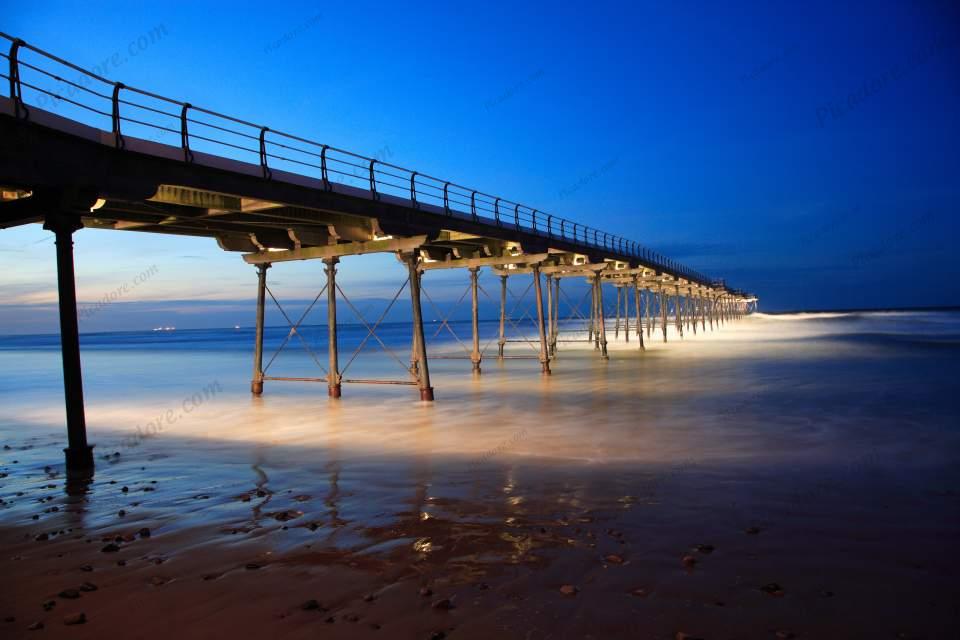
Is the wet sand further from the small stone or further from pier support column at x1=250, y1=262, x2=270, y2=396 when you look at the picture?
pier support column at x1=250, y1=262, x2=270, y2=396

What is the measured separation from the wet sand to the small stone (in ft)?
0.13

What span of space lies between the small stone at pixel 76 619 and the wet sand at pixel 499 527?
38 mm

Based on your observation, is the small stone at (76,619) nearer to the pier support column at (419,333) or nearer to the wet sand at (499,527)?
the wet sand at (499,527)

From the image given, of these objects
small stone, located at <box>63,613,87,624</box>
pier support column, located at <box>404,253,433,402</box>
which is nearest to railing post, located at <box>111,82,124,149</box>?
small stone, located at <box>63,613,87,624</box>

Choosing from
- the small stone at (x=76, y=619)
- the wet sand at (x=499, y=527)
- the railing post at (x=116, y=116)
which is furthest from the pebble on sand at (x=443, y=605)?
the railing post at (x=116, y=116)

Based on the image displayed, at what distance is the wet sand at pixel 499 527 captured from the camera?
413 centimetres

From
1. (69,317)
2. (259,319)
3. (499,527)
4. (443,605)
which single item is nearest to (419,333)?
(259,319)

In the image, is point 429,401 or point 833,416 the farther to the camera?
point 429,401

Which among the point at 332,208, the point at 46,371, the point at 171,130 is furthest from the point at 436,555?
the point at 46,371

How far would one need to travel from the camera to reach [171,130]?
1001 cm

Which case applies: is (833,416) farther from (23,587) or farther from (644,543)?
(23,587)

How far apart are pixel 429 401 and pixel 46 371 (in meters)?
26.9

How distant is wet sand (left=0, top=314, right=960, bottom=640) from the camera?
163 inches

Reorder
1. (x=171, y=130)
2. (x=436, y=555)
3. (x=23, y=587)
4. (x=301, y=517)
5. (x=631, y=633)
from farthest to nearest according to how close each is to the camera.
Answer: (x=171, y=130)
(x=301, y=517)
(x=436, y=555)
(x=23, y=587)
(x=631, y=633)
